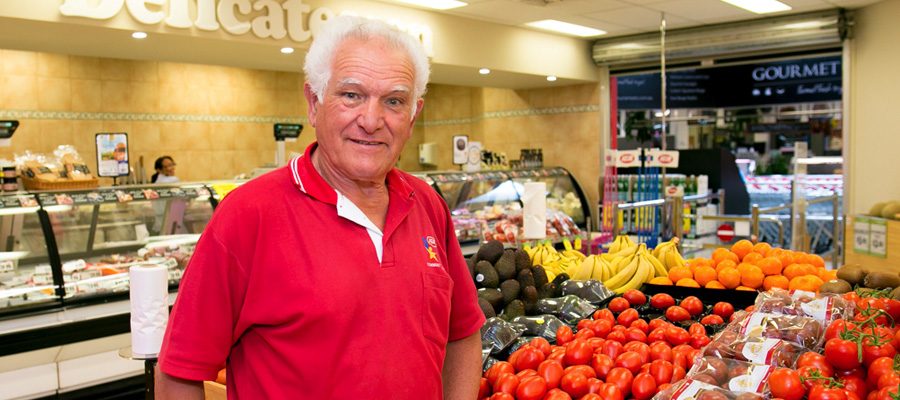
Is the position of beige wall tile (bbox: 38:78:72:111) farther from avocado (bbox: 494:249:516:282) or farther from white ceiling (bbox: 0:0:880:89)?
avocado (bbox: 494:249:516:282)

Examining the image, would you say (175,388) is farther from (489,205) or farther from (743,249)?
(489,205)

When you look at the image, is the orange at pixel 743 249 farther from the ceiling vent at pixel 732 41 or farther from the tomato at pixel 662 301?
the ceiling vent at pixel 732 41

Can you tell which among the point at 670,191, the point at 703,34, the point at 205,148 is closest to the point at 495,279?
the point at 670,191

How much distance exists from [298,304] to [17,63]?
830cm

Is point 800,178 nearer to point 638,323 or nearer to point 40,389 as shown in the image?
point 638,323

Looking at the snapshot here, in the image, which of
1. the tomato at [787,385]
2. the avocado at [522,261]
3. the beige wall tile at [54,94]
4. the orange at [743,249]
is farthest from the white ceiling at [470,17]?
the tomato at [787,385]

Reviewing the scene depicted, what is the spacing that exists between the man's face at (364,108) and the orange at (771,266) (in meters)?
2.48

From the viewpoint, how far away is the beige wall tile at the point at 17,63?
315 inches

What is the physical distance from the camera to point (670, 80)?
981 centimetres

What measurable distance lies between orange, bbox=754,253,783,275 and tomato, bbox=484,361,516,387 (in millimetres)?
1656

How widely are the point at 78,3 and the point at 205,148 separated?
5.02m

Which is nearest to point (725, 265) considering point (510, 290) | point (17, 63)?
point (510, 290)

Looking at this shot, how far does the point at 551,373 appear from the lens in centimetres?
223

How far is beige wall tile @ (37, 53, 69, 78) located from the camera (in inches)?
322
